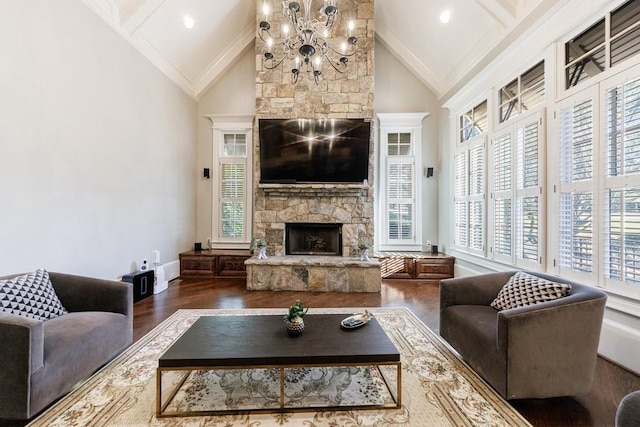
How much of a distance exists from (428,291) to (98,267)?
4.93 metres

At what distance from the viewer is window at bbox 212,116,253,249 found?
21.0ft

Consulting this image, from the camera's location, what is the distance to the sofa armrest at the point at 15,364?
171 centimetres

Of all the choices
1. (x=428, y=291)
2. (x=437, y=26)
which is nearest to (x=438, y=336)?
(x=428, y=291)

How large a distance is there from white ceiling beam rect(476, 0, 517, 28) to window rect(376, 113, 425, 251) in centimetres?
228

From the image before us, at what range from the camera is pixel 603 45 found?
8.96 ft

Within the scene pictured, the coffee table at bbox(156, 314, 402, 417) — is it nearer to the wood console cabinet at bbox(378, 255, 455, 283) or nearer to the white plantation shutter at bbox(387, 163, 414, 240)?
the wood console cabinet at bbox(378, 255, 455, 283)

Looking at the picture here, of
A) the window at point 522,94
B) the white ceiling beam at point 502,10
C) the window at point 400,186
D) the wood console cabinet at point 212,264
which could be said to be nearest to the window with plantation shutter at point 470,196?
the window at point 522,94

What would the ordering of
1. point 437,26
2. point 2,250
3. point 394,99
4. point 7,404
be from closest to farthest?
point 7,404 < point 2,250 < point 437,26 < point 394,99

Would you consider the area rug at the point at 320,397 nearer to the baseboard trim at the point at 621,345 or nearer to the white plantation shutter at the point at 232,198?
the baseboard trim at the point at 621,345

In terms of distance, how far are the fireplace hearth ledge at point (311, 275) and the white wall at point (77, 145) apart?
75.7 inches

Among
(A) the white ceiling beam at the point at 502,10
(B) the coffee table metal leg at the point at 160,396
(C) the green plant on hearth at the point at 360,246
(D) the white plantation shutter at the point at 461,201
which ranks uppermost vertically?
(A) the white ceiling beam at the point at 502,10

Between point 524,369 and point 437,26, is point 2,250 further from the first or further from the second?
point 437,26

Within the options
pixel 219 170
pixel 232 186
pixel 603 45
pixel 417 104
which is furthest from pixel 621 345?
pixel 219 170

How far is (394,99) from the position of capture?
6266 mm
